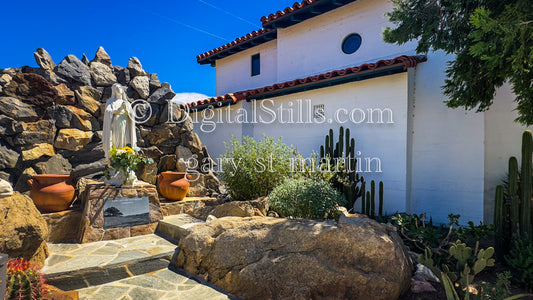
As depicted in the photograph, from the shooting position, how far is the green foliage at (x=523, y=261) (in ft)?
11.9

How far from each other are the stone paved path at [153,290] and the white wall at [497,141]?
6.09 m

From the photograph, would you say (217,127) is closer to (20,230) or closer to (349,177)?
(349,177)

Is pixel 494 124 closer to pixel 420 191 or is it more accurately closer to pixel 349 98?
pixel 420 191

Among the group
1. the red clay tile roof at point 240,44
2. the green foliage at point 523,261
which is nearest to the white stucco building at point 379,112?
the red clay tile roof at point 240,44

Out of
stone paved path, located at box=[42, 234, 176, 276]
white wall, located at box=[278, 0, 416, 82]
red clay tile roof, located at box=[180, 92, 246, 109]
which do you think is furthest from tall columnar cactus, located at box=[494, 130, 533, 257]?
red clay tile roof, located at box=[180, 92, 246, 109]

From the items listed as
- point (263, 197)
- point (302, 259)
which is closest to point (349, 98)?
point (263, 197)

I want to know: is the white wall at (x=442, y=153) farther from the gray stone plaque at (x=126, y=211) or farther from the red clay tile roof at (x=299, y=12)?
the gray stone plaque at (x=126, y=211)

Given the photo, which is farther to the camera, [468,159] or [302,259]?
[468,159]

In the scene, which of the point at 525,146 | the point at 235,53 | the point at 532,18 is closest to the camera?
the point at 532,18

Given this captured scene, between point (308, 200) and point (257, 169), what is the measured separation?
84.1 inches

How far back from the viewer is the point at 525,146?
13.8 ft

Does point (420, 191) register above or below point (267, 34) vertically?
below

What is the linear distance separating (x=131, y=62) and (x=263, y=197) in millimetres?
6350

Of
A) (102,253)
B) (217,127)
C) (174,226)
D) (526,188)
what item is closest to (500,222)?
(526,188)
